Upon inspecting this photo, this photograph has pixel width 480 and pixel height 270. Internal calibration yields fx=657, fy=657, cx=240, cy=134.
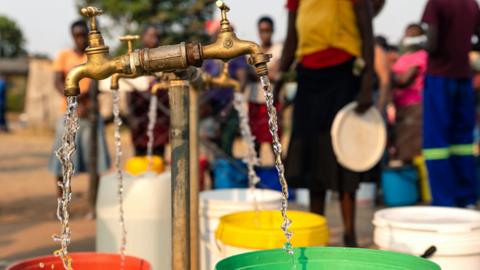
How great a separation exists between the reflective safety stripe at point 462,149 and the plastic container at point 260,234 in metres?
1.92

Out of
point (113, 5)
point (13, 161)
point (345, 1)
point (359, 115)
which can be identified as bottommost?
point (13, 161)

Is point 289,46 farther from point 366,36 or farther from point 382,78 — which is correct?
point 382,78

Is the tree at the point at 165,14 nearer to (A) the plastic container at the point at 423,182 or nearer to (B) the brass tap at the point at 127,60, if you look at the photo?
(A) the plastic container at the point at 423,182

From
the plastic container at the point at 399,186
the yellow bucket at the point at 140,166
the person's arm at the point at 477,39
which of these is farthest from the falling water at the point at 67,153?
the plastic container at the point at 399,186

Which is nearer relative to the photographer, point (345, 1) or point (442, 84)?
point (345, 1)

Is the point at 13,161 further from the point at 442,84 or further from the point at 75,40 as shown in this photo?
the point at 442,84

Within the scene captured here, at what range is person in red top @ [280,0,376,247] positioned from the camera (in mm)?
3117

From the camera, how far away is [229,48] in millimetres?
1393

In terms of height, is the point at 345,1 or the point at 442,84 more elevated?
the point at 345,1

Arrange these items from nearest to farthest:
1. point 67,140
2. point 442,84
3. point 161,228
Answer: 1. point 67,140
2. point 161,228
3. point 442,84

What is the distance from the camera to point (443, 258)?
195 cm

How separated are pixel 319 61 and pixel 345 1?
311mm

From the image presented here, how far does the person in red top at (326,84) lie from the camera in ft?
10.2

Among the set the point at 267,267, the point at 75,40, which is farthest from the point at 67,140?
the point at 75,40
